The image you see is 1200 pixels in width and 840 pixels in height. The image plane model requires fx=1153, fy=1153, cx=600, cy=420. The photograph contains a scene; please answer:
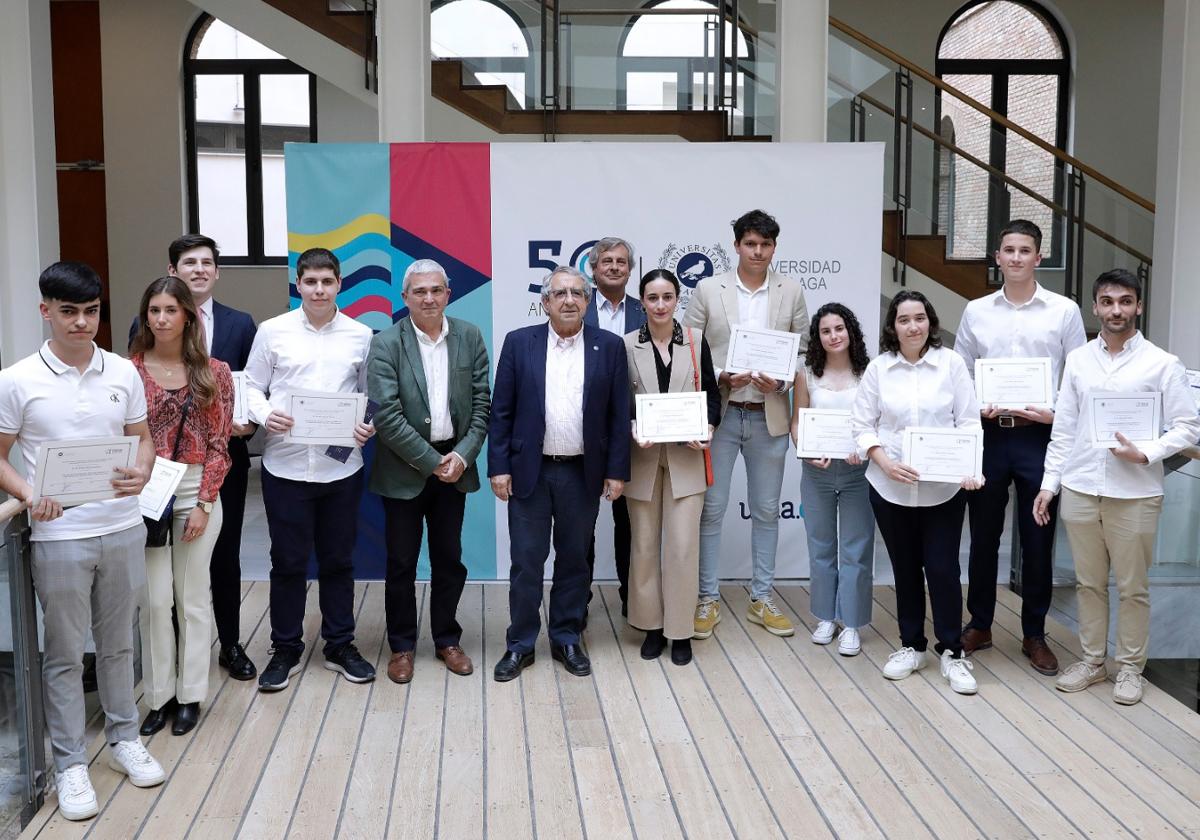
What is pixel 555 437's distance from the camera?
454 cm

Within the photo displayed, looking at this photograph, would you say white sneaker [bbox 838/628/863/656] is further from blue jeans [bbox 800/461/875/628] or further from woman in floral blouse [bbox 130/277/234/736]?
woman in floral blouse [bbox 130/277/234/736]

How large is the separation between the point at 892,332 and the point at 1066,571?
186cm

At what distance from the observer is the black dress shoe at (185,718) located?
13.2 ft

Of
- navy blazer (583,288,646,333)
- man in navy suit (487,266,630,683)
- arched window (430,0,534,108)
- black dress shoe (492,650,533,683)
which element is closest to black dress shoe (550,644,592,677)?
man in navy suit (487,266,630,683)

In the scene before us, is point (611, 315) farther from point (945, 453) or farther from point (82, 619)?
point (82, 619)

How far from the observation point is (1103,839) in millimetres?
3266

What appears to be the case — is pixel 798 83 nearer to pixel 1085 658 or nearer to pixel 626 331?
pixel 626 331

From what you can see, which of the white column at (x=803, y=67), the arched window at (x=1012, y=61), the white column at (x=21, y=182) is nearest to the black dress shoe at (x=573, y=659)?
the white column at (x=803, y=67)

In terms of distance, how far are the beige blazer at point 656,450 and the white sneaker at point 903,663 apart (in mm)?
1021

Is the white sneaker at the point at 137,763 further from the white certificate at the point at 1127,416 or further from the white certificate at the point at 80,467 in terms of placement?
the white certificate at the point at 1127,416

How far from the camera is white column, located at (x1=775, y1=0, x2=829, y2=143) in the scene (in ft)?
20.7

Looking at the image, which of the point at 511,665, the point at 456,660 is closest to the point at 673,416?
the point at 511,665

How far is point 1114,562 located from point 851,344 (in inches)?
51.9

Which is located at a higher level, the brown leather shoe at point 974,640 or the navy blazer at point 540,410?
the navy blazer at point 540,410
